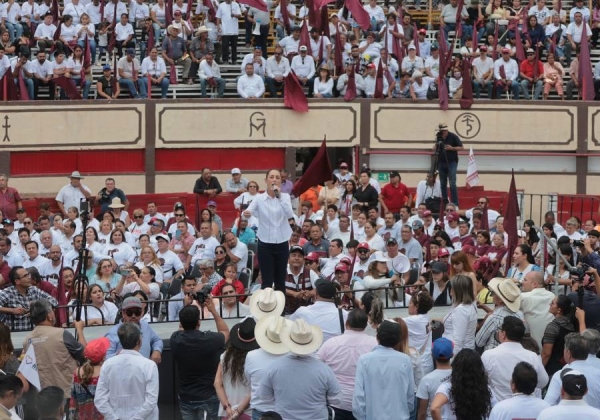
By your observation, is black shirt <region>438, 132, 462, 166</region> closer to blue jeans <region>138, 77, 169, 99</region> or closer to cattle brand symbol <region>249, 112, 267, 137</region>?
cattle brand symbol <region>249, 112, 267, 137</region>

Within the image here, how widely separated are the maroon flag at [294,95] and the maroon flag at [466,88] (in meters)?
3.24

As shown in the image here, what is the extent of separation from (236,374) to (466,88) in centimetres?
1886

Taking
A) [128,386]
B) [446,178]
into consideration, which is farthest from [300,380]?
[446,178]

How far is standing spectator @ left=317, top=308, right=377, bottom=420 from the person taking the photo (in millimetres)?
11992

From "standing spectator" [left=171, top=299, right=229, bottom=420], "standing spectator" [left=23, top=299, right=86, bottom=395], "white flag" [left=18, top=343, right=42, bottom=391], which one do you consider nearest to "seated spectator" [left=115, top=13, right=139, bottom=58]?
"standing spectator" [left=23, top=299, right=86, bottom=395]

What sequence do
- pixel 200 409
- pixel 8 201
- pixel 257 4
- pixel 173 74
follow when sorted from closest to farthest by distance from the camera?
pixel 200 409
pixel 8 201
pixel 257 4
pixel 173 74

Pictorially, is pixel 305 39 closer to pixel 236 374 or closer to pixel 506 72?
pixel 506 72

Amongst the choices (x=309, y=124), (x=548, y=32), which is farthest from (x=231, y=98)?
(x=548, y=32)

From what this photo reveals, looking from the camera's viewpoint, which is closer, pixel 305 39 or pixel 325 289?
pixel 325 289

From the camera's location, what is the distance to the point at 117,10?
30875 millimetres

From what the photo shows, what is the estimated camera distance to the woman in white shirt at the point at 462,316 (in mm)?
13328

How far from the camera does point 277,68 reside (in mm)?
29656

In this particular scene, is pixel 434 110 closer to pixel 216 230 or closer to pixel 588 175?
pixel 588 175

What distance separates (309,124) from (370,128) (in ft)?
4.21
